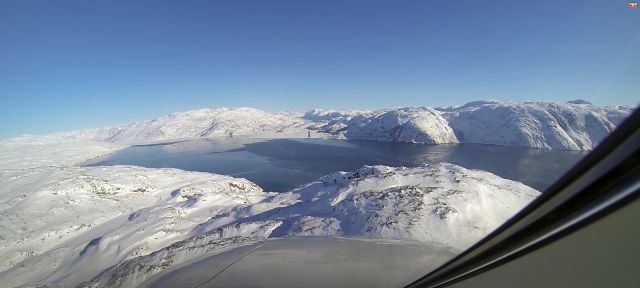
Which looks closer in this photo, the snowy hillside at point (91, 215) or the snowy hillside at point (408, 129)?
the snowy hillside at point (91, 215)

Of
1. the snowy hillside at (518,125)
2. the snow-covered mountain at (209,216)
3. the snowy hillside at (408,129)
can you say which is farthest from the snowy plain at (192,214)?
the snowy hillside at (408,129)

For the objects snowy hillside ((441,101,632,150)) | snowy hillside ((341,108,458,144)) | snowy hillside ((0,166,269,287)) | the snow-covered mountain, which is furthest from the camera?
snowy hillside ((341,108,458,144))

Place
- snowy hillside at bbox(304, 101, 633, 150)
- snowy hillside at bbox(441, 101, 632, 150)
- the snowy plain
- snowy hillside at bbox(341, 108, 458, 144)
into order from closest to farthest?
1. the snowy plain
2. snowy hillside at bbox(441, 101, 632, 150)
3. snowy hillside at bbox(304, 101, 633, 150)
4. snowy hillside at bbox(341, 108, 458, 144)

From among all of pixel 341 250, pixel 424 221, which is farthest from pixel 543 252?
pixel 424 221

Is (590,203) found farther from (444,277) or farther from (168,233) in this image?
(168,233)

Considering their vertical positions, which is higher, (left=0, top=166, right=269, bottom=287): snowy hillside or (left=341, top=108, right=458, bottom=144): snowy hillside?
(left=341, top=108, right=458, bottom=144): snowy hillside

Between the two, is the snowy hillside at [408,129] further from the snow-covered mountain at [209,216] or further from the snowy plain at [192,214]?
the snow-covered mountain at [209,216]

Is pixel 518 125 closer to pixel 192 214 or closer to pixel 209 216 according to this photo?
pixel 209 216

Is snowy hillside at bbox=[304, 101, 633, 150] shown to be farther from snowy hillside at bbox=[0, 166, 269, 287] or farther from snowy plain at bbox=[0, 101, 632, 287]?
snowy hillside at bbox=[0, 166, 269, 287]

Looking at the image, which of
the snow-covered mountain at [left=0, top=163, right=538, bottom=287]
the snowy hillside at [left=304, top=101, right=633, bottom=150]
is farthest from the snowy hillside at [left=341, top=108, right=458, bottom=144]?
the snow-covered mountain at [left=0, top=163, right=538, bottom=287]
